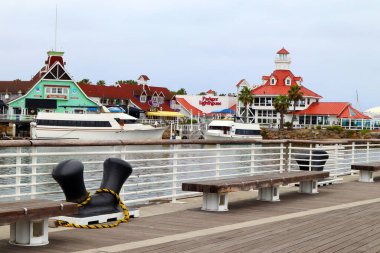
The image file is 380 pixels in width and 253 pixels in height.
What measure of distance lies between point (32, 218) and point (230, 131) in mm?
72783

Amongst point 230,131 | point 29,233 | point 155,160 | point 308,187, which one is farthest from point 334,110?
point 29,233

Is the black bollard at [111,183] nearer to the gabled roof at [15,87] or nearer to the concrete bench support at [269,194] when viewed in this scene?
the concrete bench support at [269,194]

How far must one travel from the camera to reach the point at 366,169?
1491 centimetres

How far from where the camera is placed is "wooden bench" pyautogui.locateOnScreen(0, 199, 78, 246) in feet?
20.0

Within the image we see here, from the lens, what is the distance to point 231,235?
24.0 feet

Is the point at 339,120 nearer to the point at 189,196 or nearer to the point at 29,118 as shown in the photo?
the point at 29,118

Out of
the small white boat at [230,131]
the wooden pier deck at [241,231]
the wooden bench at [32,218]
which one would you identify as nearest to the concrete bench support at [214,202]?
the wooden pier deck at [241,231]

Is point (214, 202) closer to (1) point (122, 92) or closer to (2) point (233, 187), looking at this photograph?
(2) point (233, 187)

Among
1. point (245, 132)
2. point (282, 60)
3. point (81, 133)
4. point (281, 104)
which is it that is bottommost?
point (81, 133)

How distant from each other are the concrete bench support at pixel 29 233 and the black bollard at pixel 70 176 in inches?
35.0

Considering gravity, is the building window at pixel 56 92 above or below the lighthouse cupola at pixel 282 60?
below

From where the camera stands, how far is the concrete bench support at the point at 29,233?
6.40m

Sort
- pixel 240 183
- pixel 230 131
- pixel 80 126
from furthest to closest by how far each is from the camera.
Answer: pixel 230 131 < pixel 80 126 < pixel 240 183

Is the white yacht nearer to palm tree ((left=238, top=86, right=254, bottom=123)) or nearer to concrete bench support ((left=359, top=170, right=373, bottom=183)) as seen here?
palm tree ((left=238, top=86, right=254, bottom=123))
